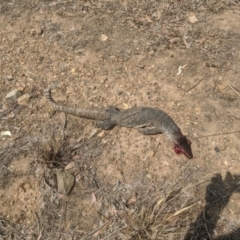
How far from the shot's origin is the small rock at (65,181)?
15.9ft

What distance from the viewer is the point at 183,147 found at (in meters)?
5.12

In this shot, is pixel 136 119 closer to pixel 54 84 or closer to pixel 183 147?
pixel 183 147

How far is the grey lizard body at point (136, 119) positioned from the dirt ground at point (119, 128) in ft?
0.47

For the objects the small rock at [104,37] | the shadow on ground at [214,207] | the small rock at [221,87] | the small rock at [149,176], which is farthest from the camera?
the small rock at [104,37]

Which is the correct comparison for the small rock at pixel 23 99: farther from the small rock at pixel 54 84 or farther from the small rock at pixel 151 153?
the small rock at pixel 151 153

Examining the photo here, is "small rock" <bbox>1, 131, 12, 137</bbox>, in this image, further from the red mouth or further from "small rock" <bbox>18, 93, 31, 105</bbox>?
the red mouth

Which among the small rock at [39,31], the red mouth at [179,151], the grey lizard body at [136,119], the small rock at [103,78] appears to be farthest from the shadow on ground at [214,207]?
the small rock at [39,31]

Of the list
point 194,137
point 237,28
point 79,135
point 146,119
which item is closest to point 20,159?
point 79,135

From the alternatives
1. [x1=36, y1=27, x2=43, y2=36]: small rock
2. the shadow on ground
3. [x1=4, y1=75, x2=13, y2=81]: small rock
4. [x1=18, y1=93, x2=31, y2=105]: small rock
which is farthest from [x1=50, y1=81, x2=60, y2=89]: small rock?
the shadow on ground

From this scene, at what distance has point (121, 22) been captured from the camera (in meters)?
7.10

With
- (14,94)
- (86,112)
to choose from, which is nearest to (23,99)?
(14,94)

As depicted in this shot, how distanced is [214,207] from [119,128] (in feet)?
6.64

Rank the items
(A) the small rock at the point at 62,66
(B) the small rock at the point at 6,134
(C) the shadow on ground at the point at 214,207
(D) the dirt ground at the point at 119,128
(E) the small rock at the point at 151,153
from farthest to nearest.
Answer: (A) the small rock at the point at 62,66, (B) the small rock at the point at 6,134, (E) the small rock at the point at 151,153, (D) the dirt ground at the point at 119,128, (C) the shadow on ground at the point at 214,207

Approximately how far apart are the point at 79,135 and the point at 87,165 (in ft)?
2.04
